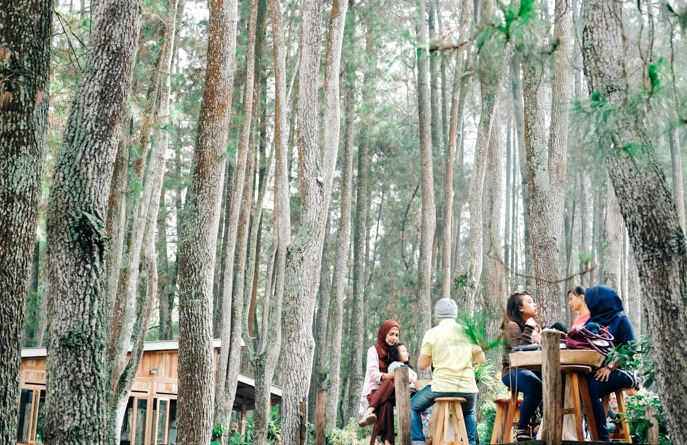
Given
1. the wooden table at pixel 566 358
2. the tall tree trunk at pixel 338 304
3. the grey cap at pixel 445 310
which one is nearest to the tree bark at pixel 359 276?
the tall tree trunk at pixel 338 304

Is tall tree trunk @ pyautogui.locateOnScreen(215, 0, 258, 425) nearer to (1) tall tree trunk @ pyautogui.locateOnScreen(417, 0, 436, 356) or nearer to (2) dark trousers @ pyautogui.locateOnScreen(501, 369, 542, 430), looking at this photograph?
(1) tall tree trunk @ pyautogui.locateOnScreen(417, 0, 436, 356)

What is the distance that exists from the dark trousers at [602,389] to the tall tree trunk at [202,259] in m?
4.51

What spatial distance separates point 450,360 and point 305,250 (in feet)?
12.8

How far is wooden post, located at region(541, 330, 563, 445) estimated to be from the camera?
593 centimetres

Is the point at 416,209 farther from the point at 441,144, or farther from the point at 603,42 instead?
the point at 603,42

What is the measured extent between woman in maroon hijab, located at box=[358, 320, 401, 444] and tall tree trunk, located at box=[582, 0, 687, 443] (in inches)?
120

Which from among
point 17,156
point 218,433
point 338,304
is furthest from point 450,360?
point 338,304

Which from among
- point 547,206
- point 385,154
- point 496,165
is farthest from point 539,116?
point 385,154

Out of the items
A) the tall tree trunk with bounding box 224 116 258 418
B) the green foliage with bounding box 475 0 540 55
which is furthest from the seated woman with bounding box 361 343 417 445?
the tall tree trunk with bounding box 224 116 258 418

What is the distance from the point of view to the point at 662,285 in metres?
5.82

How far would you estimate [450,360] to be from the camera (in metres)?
7.51

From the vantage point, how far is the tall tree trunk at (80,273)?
725 centimetres

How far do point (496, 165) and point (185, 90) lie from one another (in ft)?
39.4

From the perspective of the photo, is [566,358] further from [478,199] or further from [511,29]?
[478,199]
